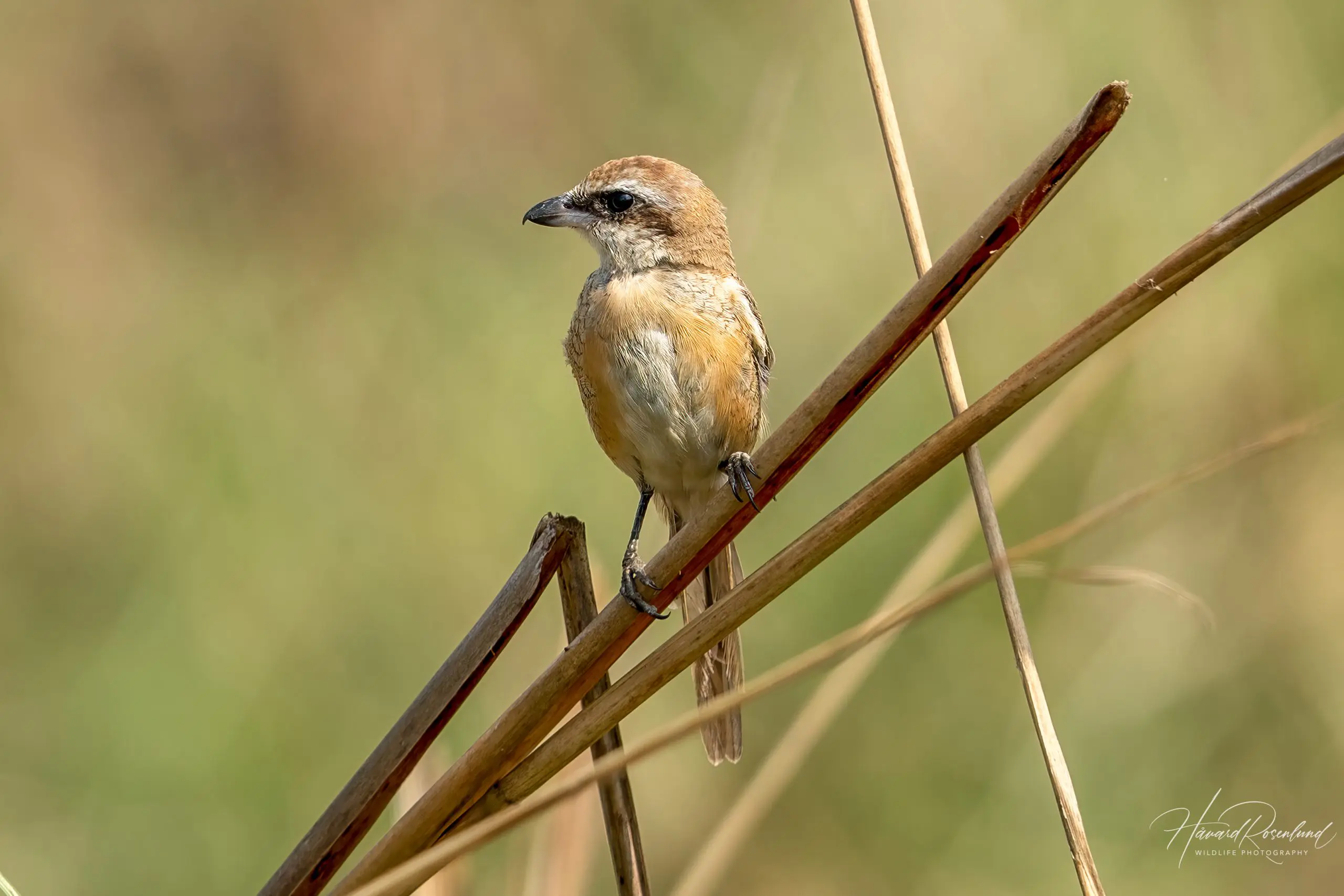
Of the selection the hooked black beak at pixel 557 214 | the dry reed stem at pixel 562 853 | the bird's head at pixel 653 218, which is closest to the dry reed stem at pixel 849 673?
the dry reed stem at pixel 562 853

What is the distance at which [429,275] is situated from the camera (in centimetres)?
436

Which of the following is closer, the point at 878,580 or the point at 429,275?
the point at 878,580

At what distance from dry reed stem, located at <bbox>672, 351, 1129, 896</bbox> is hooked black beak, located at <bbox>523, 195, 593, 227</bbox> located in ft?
5.25

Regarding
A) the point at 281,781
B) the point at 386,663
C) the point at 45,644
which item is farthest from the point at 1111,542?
the point at 45,644

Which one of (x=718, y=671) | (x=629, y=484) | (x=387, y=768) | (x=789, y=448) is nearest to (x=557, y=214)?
(x=629, y=484)

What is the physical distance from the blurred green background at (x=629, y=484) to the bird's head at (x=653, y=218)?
0.14 metres

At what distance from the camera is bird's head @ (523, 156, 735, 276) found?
3.24m

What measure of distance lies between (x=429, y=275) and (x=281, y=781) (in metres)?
1.81

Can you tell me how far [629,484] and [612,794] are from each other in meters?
2.14

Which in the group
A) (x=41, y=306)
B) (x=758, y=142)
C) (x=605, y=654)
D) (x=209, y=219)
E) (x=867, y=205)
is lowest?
(x=605, y=654)

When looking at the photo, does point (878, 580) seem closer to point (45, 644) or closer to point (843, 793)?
point (843, 793)

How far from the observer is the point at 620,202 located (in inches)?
130

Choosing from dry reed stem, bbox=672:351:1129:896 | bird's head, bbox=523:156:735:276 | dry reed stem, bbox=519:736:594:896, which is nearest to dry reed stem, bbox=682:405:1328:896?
dry reed stem, bbox=672:351:1129:896

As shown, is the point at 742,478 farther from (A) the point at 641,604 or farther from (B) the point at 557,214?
(B) the point at 557,214
